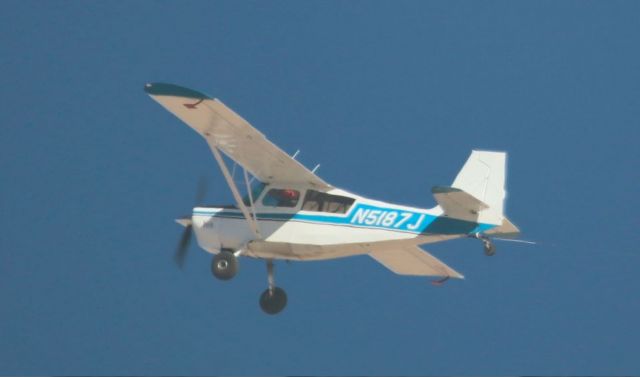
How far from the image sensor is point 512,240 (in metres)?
31.5

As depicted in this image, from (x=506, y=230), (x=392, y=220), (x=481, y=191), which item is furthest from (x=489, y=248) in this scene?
(x=392, y=220)

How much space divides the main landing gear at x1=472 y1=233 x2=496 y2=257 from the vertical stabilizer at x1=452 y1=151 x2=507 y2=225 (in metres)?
0.65

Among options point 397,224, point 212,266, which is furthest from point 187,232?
point 397,224

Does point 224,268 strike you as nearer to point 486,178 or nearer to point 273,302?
point 273,302

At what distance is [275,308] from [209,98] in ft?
15.1

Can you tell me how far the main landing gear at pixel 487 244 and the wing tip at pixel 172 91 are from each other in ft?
15.9

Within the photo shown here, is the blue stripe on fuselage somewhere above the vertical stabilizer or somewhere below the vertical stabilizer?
below

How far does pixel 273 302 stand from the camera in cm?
3375

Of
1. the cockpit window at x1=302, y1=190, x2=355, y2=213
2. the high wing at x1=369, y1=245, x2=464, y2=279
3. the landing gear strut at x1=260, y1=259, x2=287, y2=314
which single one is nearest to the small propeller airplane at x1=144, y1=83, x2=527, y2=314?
the cockpit window at x1=302, y1=190, x2=355, y2=213

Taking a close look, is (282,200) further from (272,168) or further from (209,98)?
(209,98)

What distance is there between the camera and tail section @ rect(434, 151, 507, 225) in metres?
30.8

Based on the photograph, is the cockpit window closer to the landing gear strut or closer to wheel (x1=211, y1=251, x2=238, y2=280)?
wheel (x1=211, y1=251, x2=238, y2=280)

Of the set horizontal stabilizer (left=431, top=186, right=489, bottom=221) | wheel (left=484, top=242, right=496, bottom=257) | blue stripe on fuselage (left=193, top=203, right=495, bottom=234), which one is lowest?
wheel (left=484, top=242, right=496, bottom=257)

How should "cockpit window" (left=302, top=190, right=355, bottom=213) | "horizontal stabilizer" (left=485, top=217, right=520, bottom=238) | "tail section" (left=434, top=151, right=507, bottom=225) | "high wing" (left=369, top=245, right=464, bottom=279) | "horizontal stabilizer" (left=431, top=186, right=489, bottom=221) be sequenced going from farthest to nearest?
"high wing" (left=369, top=245, right=464, bottom=279)
"cockpit window" (left=302, top=190, right=355, bottom=213)
"horizontal stabilizer" (left=485, top=217, right=520, bottom=238)
"tail section" (left=434, top=151, right=507, bottom=225)
"horizontal stabilizer" (left=431, top=186, right=489, bottom=221)
